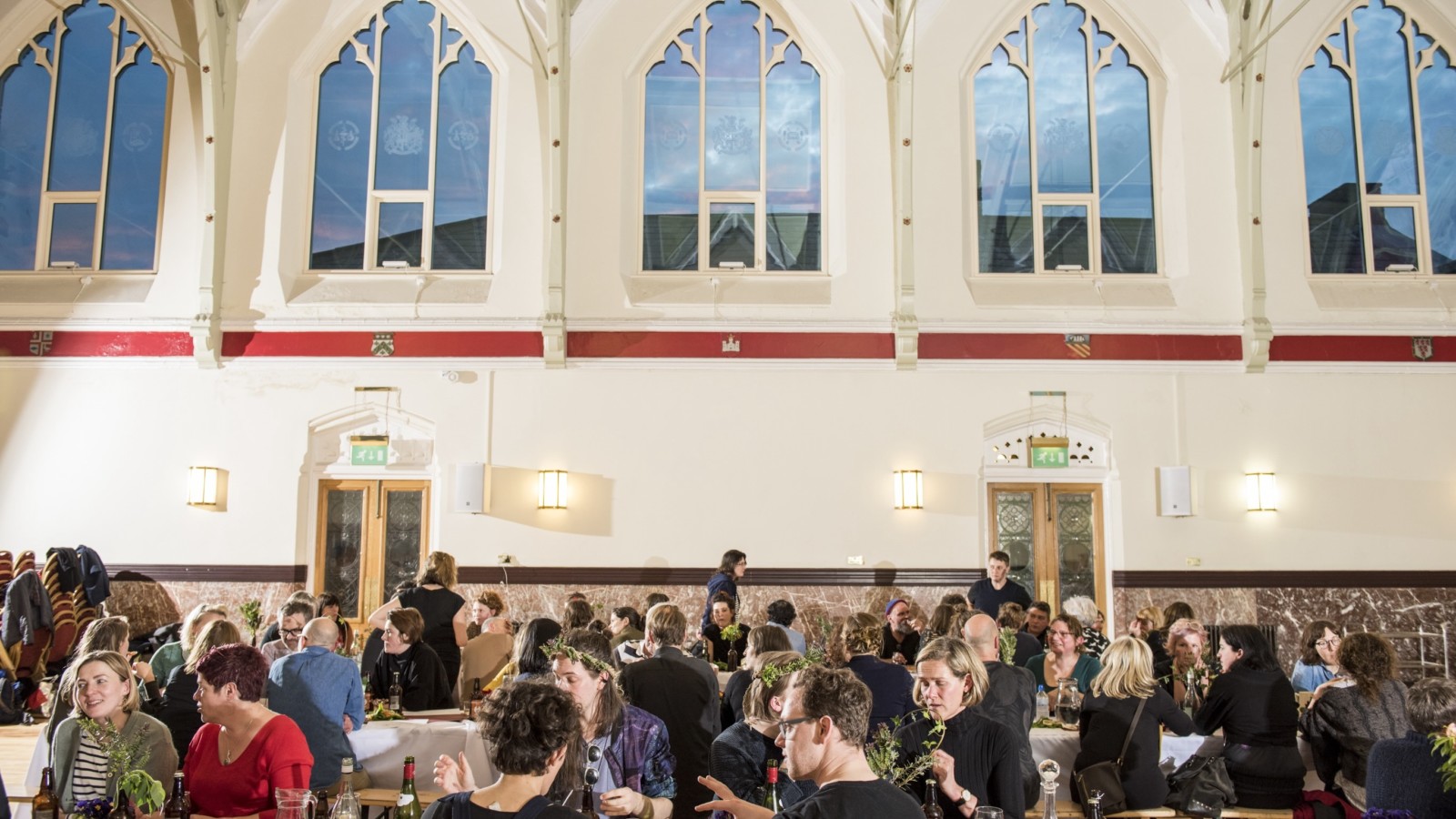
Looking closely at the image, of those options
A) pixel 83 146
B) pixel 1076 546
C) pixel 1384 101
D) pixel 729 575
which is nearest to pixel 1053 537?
pixel 1076 546

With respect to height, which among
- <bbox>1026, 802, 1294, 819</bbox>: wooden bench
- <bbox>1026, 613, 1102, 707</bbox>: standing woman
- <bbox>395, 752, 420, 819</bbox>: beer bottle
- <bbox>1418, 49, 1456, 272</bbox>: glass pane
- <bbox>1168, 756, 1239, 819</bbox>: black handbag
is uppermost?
<bbox>1418, 49, 1456, 272</bbox>: glass pane

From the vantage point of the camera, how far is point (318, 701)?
599 cm

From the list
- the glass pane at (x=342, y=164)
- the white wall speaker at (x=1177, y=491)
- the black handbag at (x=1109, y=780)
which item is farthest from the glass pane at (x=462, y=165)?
the black handbag at (x=1109, y=780)

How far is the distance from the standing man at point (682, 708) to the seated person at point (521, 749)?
2073 mm

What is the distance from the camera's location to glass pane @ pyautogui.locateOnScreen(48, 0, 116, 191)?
13609 mm

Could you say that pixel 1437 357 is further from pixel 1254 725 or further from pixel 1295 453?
pixel 1254 725

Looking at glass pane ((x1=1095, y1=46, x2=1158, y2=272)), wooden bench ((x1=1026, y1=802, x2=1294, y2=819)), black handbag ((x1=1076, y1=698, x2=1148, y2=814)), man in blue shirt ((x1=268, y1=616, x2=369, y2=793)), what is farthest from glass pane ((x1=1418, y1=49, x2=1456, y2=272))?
man in blue shirt ((x1=268, y1=616, x2=369, y2=793))

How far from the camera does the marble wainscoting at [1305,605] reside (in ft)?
41.1

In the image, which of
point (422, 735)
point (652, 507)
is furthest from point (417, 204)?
point (422, 735)

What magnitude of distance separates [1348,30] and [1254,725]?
10.2 metres

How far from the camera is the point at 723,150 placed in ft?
44.4

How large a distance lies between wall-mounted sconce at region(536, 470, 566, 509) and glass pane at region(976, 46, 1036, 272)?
5.11 m

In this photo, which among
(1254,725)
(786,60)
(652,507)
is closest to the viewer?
(1254,725)

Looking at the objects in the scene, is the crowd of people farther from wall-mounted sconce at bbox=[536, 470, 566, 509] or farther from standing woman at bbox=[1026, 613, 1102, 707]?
wall-mounted sconce at bbox=[536, 470, 566, 509]
